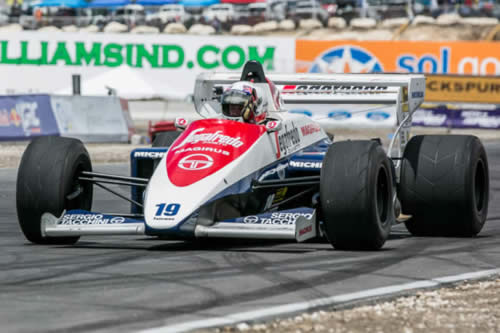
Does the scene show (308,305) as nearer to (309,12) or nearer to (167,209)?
(167,209)

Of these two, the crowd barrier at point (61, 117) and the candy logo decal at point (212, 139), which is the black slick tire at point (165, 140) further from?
the crowd barrier at point (61, 117)

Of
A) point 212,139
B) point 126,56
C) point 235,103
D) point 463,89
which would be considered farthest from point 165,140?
point 126,56

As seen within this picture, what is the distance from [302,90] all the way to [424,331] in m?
7.47

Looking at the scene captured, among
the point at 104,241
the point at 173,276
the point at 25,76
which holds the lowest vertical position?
the point at 25,76

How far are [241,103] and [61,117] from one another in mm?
16957

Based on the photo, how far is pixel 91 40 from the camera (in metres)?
44.3

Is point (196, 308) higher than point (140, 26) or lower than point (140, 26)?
higher

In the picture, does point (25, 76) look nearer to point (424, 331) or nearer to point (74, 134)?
point (74, 134)

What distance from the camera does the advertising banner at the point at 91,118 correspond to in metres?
27.7

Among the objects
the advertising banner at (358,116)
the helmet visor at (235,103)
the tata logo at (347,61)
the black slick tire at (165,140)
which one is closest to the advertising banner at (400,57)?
the tata logo at (347,61)

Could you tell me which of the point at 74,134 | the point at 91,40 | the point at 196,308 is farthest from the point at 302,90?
the point at 91,40

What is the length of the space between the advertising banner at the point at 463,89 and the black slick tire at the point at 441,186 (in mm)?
24721

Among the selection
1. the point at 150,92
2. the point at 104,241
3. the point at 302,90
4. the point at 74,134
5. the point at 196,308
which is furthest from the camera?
the point at 150,92

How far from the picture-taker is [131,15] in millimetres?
55188
